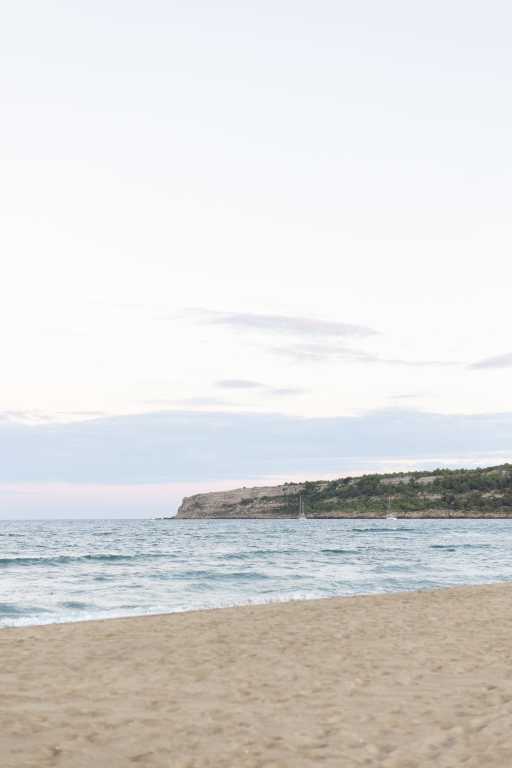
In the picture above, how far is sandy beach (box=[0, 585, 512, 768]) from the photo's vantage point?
7.98m

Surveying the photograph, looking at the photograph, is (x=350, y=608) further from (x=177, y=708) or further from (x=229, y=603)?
(x=177, y=708)

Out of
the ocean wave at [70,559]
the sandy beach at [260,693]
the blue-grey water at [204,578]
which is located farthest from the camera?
the ocean wave at [70,559]

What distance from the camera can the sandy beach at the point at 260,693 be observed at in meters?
7.98

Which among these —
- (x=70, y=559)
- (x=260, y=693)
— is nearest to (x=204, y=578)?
(x=70, y=559)

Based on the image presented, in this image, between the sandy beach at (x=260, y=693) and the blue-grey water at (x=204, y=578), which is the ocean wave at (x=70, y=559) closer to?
the blue-grey water at (x=204, y=578)

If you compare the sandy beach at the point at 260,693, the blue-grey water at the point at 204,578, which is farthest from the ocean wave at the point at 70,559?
the sandy beach at the point at 260,693

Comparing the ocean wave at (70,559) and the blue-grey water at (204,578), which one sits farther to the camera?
the ocean wave at (70,559)

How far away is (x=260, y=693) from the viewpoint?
422 inches

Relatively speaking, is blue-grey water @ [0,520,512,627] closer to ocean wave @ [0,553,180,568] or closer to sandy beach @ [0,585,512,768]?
ocean wave @ [0,553,180,568]

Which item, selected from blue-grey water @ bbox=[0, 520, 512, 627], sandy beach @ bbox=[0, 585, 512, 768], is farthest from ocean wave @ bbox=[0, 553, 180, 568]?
sandy beach @ bbox=[0, 585, 512, 768]

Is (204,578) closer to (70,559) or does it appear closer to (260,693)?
(70,559)

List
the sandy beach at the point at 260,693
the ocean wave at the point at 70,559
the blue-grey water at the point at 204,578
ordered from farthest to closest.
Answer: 1. the ocean wave at the point at 70,559
2. the blue-grey water at the point at 204,578
3. the sandy beach at the point at 260,693

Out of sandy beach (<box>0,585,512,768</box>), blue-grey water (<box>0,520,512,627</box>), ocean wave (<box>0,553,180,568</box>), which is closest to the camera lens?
sandy beach (<box>0,585,512,768</box>)

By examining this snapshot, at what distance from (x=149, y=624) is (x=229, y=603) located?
23.6ft
